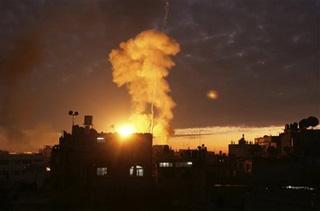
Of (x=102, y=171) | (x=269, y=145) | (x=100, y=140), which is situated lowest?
(x=102, y=171)

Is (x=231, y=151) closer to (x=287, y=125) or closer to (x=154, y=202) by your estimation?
(x=287, y=125)

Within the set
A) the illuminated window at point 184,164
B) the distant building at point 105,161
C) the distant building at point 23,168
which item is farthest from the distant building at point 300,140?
the distant building at point 23,168

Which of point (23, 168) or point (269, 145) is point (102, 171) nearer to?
point (269, 145)

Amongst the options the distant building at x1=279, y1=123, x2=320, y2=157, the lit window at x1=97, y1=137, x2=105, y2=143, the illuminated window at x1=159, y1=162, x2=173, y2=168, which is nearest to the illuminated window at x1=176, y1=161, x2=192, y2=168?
the illuminated window at x1=159, y1=162, x2=173, y2=168

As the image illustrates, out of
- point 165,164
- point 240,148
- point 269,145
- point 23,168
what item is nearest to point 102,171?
point 165,164

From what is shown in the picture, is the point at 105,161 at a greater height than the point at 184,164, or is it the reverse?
the point at 105,161

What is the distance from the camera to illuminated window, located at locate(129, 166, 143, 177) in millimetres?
52625

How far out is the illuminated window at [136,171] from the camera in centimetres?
5262

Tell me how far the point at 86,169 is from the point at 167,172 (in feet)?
55.0

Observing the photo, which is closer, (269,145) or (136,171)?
(136,171)

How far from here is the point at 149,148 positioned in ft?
176

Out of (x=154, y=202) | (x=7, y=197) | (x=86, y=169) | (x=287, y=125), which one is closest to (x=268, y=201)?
(x=154, y=202)

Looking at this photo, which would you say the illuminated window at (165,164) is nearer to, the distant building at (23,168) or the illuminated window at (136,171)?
the illuminated window at (136,171)

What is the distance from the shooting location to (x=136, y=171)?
52.8m
